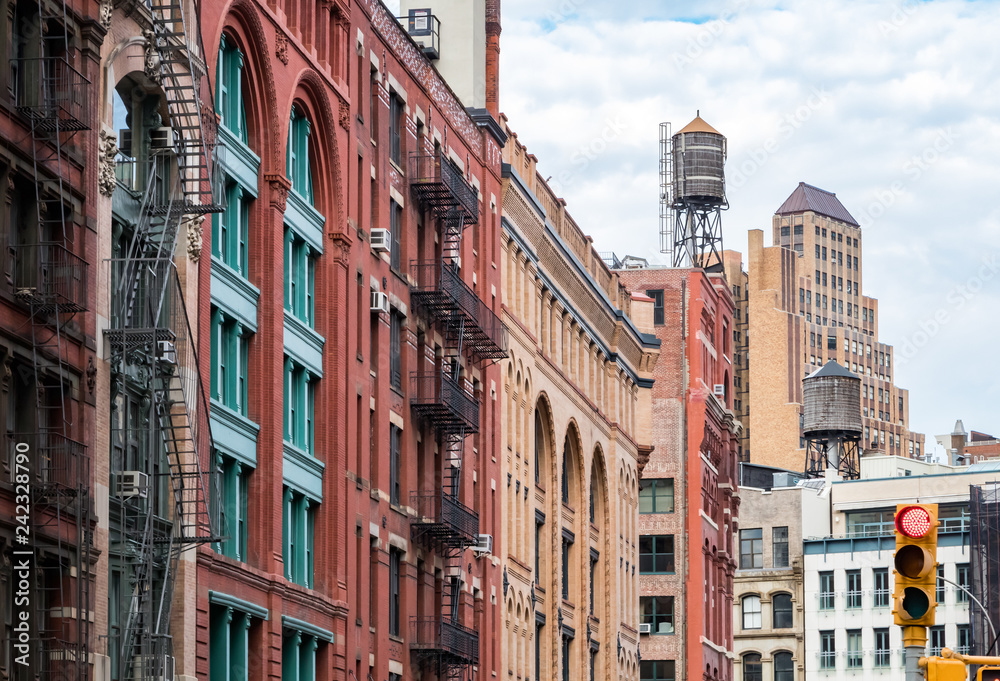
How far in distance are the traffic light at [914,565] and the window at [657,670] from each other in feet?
302

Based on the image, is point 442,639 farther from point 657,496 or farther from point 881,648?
point 881,648

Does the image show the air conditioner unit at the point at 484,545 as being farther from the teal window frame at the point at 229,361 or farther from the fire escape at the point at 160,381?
the fire escape at the point at 160,381

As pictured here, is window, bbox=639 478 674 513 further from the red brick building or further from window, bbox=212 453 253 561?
window, bbox=212 453 253 561

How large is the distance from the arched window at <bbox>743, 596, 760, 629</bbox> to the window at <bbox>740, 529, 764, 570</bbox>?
130 inches

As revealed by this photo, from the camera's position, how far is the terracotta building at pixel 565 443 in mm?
70688

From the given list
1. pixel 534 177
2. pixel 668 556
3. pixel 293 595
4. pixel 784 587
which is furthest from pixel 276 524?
pixel 784 587

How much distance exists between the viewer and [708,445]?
113 m

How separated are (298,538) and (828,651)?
346 ft

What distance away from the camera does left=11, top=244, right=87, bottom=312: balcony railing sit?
108 ft

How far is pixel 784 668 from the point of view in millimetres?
149375

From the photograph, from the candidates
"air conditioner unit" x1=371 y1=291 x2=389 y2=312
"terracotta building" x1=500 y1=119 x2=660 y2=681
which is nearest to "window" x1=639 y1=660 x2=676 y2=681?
"terracotta building" x1=500 y1=119 x2=660 y2=681

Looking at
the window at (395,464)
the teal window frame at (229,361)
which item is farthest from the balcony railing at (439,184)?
the teal window frame at (229,361)

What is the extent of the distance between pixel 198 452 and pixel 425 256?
21988 mm

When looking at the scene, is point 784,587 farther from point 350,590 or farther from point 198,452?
point 198,452
